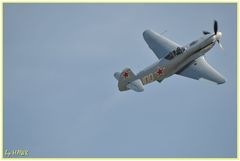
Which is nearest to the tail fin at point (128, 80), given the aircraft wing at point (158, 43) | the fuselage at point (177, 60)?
the fuselage at point (177, 60)

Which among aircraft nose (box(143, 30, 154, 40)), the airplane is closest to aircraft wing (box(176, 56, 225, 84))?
the airplane

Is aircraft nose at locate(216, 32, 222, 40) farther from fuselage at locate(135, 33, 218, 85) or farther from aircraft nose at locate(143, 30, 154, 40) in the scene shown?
aircraft nose at locate(143, 30, 154, 40)

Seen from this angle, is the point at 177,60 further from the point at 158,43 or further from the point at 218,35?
the point at 218,35

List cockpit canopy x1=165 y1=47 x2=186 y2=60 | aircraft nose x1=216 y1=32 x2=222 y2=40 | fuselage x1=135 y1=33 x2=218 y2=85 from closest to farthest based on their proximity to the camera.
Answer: fuselage x1=135 y1=33 x2=218 y2=85 → cockpit canopy x1=165 y1=47 x2=186 y2=60 → aircraft nose x1=216 y1=32 x2=222 y2=40

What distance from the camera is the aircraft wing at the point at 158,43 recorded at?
36469 mm

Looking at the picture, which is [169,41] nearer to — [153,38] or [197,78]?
[153,38]

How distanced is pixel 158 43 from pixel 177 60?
3.32m

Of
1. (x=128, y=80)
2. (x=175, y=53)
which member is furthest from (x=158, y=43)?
(x=128, y=80)

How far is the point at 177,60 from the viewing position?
112ft

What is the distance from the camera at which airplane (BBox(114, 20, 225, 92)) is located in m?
32.6

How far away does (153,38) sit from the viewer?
37.8 meters

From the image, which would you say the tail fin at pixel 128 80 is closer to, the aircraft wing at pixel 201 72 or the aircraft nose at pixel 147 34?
the aircraft wing at pixel 201 72

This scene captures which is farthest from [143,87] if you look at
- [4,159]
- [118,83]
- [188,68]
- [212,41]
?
[4,159]

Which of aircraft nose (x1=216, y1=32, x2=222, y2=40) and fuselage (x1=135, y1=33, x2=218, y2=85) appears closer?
fuselage (x1=135, y1=33, x2=218, y2=85)
